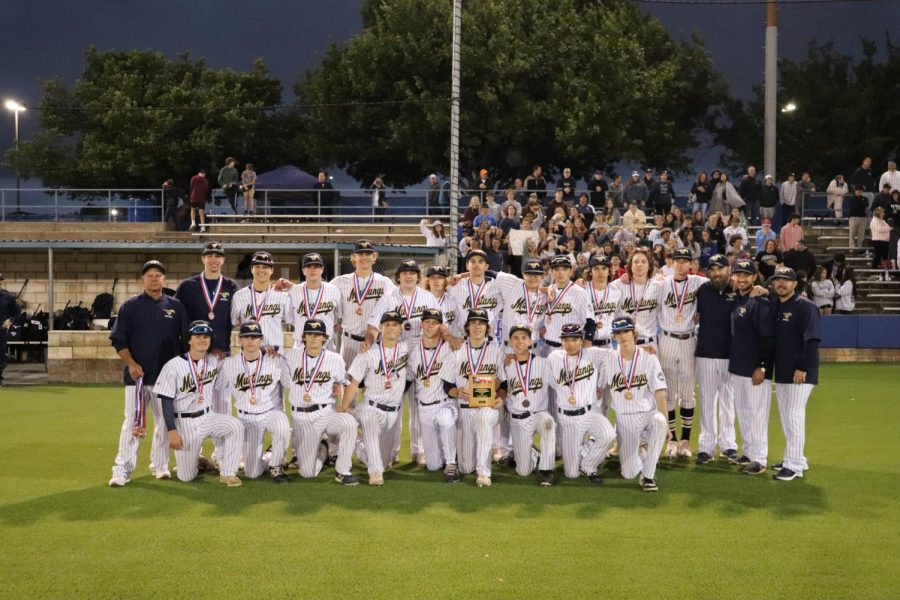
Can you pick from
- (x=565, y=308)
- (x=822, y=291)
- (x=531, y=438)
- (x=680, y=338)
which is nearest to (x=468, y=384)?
(x=531, y=438)

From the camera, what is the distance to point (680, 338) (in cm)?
999

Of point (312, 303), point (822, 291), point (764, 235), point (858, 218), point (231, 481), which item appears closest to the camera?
point (231, 481)

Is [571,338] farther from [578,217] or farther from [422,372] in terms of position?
[578,217]

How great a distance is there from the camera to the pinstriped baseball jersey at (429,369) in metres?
9.50

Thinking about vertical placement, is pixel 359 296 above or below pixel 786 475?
above

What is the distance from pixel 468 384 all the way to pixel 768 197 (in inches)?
623

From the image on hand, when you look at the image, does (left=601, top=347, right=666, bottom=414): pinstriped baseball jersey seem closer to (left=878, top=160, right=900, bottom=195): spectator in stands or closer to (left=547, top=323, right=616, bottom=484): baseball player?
(left=547, top=323, right=616, bottom=484): baseball player

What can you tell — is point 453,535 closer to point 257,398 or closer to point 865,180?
point 257,398

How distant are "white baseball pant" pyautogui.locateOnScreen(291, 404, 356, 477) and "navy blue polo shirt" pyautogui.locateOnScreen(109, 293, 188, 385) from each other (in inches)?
53.9

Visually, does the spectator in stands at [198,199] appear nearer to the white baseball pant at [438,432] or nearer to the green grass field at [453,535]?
the green grass field at [453,535]

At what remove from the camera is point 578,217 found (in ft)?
66.5

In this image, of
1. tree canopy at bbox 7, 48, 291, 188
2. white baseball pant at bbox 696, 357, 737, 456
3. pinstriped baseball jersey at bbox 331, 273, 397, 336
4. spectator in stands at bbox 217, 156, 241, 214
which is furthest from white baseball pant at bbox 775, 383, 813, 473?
tree canopy at bbox 7, 48, 291, 188

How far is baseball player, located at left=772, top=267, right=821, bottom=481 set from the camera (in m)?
8.95

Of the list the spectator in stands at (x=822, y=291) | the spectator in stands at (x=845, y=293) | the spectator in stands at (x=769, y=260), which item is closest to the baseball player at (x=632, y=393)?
the spectator in stands at (x=769, y=260)
